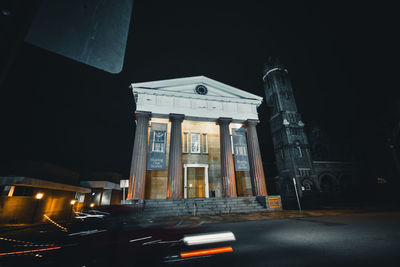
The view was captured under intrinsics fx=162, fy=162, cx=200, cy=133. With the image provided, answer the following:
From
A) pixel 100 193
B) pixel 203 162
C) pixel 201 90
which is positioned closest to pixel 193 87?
pixel 201 90

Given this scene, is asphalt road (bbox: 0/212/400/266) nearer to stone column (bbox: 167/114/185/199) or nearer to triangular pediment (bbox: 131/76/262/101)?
stone column (bbox: 167/114/185/199)

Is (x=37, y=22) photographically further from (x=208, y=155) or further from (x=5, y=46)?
(x=208, y=155)

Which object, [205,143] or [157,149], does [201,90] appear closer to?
[205,143]

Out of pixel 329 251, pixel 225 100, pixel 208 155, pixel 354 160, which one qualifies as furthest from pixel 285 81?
pixel 329 251

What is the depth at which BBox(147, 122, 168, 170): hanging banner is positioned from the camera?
550 inches

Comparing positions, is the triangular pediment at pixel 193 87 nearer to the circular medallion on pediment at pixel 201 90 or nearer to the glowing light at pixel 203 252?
the circular medallion on pediment at pixel 201 90

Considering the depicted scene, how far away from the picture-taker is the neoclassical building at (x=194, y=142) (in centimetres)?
1445

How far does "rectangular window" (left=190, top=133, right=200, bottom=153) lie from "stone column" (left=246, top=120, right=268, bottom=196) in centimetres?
565

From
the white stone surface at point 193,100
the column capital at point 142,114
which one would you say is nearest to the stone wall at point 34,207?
the column capital at point 142,114

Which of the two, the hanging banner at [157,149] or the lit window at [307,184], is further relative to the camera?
the lit window at [307,184]

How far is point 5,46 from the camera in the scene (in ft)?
3.45

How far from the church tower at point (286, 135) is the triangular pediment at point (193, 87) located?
19.2m

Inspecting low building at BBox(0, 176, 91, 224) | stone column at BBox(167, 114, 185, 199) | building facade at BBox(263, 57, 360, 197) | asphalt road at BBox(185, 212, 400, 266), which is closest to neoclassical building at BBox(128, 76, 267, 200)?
stone column at BBox(167, 114, 185, 199)

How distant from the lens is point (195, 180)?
18.1 metres
